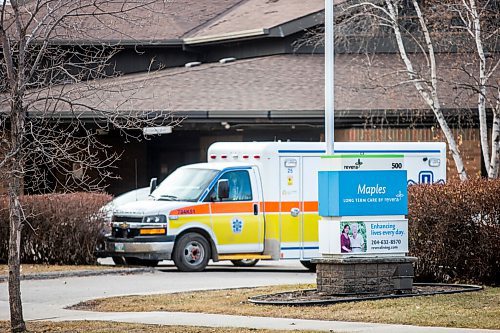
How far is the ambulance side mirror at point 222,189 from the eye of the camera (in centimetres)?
2308

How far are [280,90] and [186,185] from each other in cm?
1059

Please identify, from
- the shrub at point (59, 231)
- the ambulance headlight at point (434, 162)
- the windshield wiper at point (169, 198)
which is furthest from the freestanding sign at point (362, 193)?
the shrub at point (59, 231)

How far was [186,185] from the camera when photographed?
23.4m

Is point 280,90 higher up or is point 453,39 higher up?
point 453,39

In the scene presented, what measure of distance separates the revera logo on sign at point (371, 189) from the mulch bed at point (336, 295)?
151 centimetres

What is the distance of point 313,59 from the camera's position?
36.1 meters

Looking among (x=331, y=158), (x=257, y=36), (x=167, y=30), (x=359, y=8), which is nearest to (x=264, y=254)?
(x=331, y=158)

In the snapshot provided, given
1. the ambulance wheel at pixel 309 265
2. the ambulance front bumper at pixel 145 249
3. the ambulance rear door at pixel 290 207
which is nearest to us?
the ambulance front bumper at pixel 145 249

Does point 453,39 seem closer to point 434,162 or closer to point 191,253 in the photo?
point 434,162

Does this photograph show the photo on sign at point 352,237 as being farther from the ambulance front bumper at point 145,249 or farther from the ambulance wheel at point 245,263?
the ambulance wheel at point 245,263

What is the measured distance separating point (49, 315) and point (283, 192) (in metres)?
8.44

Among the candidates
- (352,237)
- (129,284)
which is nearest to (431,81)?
(129,284)

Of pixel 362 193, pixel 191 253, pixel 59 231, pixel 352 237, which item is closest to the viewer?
pixel 352 237

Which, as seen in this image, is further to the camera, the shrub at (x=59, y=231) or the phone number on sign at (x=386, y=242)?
the shrub at (x=59, y=231)
